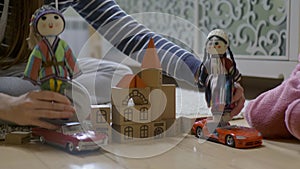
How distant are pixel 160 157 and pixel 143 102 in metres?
0.11

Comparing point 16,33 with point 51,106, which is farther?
point 16,33

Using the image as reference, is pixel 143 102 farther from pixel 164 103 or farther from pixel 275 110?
pixel 275 110

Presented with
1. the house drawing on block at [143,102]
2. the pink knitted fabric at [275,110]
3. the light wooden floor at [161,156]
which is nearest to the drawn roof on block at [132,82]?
the house drawing on block at [143,102]

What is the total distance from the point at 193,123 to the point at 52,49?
297mm

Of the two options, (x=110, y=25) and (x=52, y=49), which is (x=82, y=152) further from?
(x=110, y=25)

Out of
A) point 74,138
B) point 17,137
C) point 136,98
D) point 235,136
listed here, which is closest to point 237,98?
point 235,136

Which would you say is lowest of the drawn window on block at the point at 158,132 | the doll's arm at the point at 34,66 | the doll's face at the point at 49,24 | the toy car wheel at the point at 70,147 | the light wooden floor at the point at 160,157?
the light wooden floor at the point at 160,157

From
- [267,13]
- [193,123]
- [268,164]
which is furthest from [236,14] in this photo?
[268,164]

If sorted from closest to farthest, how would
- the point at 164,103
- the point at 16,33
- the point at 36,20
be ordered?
the point at 36,20
the point at 164,103
the point at 16,33

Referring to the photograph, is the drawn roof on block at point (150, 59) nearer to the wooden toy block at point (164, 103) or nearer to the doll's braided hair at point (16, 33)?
the wooden toy block at point (164, 103)

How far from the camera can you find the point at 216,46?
0.71 m

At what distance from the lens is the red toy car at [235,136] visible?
0.71 m

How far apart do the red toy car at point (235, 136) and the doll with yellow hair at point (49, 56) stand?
26 cm

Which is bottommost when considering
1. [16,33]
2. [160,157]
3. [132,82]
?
[160,157]
